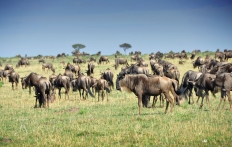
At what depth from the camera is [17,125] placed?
1359cm

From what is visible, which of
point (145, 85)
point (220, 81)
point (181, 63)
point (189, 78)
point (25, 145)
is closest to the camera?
point (25, 145)

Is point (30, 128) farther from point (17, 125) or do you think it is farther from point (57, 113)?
point (57, 113)

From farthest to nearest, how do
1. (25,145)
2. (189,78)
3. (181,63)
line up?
(181,63), (189,78), (25,145)

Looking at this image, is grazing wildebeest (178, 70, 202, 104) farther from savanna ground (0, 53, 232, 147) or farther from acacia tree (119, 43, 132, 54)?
acacia tree (119, 43, 132, 54)

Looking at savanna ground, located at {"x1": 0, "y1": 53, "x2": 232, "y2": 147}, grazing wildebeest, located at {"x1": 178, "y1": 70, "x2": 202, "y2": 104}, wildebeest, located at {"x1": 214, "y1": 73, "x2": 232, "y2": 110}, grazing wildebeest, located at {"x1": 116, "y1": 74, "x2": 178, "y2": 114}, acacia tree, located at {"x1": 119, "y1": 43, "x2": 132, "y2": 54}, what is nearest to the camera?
savanna ground, located at {"x1": 0, "y1": 53, "x2": 232, "y2": 147}

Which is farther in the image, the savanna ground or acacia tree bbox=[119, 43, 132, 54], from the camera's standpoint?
acacia tree bbox=[119, 43, 132, 54]

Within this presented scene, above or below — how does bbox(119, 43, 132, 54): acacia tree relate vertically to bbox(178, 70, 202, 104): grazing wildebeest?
above

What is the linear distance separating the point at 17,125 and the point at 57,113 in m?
3.46

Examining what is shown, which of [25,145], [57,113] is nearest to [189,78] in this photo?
[57,113]

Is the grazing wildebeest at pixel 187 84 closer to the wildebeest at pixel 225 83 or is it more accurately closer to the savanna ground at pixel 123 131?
the wildebeest at pixel 225 83

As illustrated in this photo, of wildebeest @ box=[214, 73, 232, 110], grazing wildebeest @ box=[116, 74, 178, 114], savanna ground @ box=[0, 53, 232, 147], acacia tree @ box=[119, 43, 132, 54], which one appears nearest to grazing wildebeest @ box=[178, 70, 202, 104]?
wildebeest @ box=[214, 73, 232, 110]

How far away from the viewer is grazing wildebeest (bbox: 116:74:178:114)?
14641mm

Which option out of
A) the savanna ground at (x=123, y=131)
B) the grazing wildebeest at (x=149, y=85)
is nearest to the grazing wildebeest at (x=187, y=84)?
the grazing wildebeest at (x=149, y=85)

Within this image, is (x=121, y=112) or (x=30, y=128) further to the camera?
(x=121, y=112)
